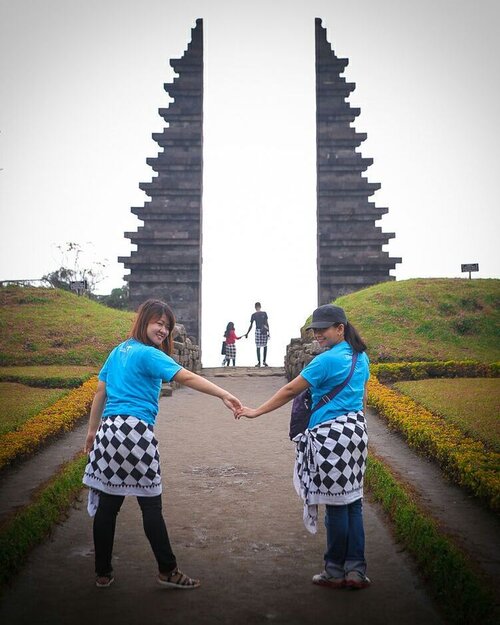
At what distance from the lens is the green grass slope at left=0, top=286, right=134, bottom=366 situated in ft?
51.2

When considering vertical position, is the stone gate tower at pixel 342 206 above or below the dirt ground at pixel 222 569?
above

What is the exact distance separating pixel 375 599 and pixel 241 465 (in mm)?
3800

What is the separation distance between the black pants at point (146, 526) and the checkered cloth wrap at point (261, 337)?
1651 cm

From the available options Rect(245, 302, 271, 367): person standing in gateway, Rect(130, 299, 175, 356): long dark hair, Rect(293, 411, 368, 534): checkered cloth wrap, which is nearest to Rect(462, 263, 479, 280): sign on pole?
Rect(245, 302, 271, 367): person standing in gateway

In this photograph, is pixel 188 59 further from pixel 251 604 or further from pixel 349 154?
pixel 251 604

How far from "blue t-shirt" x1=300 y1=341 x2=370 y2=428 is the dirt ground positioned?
4.02ft

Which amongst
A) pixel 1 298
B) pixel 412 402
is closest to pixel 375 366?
pixel 412 402

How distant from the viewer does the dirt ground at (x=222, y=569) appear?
3.69 m

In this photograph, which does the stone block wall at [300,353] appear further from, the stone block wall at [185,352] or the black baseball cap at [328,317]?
the black baseball cap at [328,317]

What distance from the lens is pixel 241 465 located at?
7559 mm

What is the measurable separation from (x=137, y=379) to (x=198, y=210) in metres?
22.6

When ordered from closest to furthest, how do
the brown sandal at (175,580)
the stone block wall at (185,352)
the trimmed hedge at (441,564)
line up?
the trimmed hedge at (441,564), the brown sandal at (175,580), the stone block wall at (185,352)

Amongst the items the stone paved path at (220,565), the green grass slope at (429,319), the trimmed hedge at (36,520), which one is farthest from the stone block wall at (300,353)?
the trimmed hedge at (36,520)

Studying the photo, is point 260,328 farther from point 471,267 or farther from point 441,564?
point 441,564
